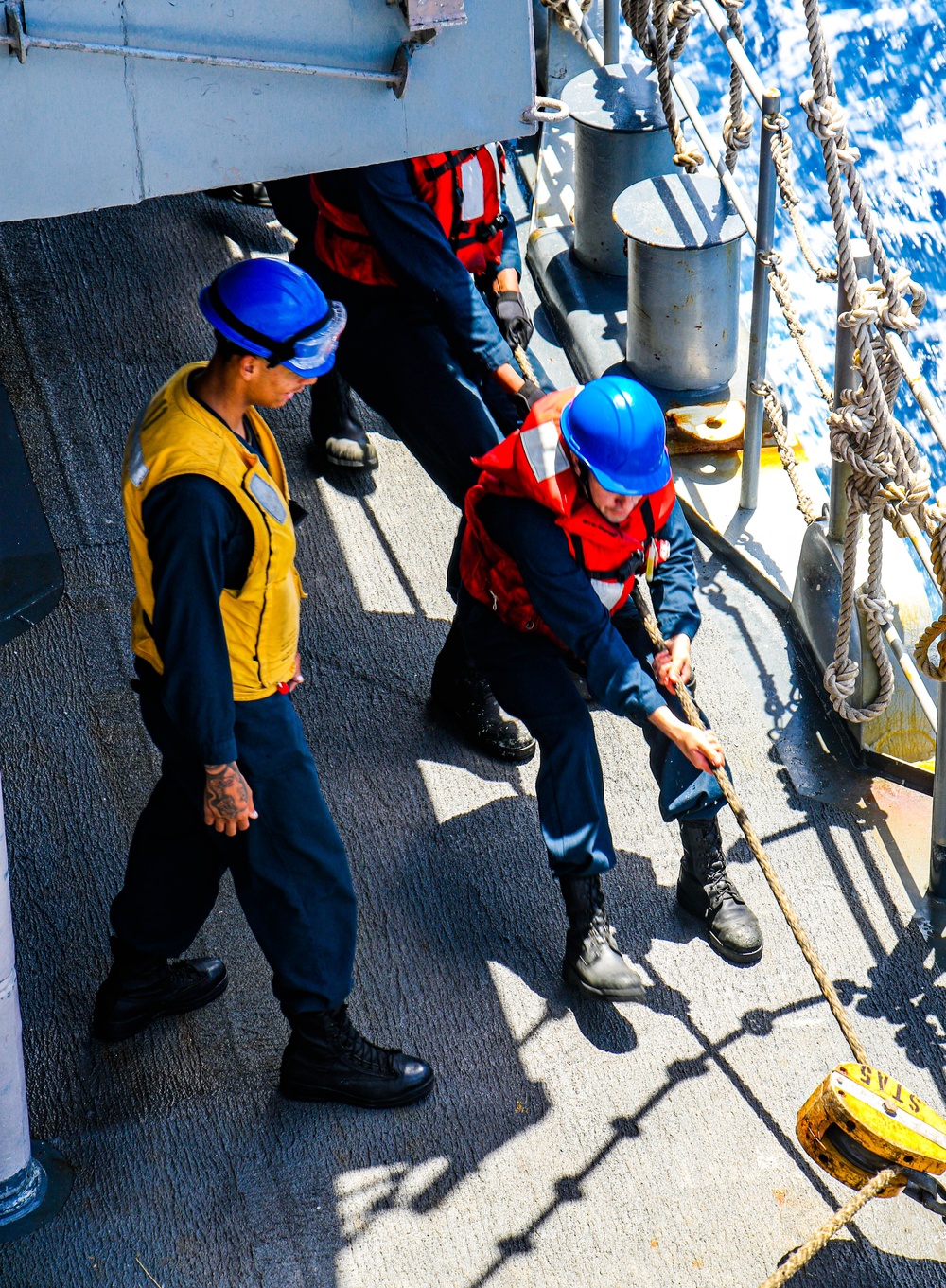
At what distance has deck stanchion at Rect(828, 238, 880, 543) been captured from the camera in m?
3.39

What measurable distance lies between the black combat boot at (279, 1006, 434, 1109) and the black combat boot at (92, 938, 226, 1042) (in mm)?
289

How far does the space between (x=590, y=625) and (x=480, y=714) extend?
87cm

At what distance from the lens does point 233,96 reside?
8.76ft

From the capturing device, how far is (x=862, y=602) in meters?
3.59

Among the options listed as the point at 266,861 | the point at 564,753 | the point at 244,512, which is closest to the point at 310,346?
the point at 244,512

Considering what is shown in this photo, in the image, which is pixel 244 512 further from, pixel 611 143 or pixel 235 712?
pixel 611 143

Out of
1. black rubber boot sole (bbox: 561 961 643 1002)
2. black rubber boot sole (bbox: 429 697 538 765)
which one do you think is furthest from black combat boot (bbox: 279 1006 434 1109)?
black rubber boot sole (bbox: 429 697 538 765)

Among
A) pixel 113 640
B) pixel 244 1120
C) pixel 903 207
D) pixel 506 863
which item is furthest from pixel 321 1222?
pixel 903 207

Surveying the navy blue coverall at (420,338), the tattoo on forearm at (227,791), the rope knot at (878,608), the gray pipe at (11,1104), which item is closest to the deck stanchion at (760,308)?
the navy blue coverall at (420,338)

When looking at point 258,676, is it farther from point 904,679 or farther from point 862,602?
point 904,679

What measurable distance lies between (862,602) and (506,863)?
45.1 inches

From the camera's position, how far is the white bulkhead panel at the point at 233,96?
8.16 feet

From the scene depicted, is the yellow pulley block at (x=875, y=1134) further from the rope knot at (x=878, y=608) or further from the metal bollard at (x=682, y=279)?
the metal bollard at (x=682, y=279)

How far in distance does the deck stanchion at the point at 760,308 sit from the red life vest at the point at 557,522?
1.16m
